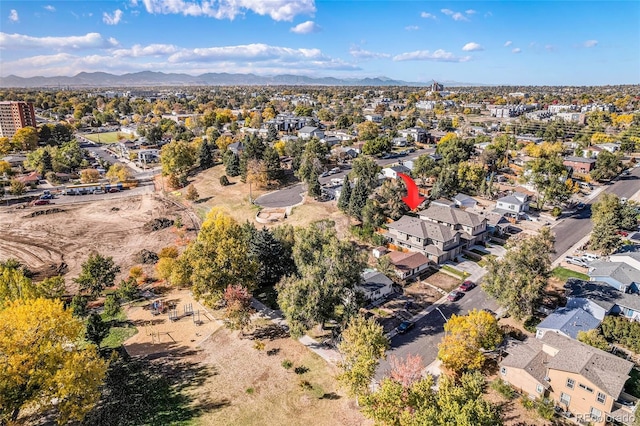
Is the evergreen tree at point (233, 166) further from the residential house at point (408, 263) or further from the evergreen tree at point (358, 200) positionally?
the residential house at point (408, 263)

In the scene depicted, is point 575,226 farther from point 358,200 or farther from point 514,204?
point 358,200

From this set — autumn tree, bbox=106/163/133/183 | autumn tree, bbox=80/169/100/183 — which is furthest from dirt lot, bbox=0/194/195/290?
autumn tree, bbox=80/169/100/183

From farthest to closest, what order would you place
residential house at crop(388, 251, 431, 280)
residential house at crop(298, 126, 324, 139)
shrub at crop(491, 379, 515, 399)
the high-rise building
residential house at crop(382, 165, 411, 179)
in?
the high-rise building, residential house at crop(298, 126, 324, 139), residential house at crop(382, 165, 411, 179), residential house at crop(388, 251, 431, 280), shrub at crop(491, 379, 515, 399)

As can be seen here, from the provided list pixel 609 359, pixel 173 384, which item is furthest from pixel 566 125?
pixel 173 384

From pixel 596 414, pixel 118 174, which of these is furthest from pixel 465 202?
pixel 118 174

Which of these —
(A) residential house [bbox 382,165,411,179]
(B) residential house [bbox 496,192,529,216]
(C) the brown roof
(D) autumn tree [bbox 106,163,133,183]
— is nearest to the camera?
(C) the brown roof

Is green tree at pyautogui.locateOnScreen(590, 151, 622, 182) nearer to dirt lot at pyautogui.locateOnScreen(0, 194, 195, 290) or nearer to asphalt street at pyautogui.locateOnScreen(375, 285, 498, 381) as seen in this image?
asphalt street at pyautogui.locateOnScreen(375, 285, 498, 381)

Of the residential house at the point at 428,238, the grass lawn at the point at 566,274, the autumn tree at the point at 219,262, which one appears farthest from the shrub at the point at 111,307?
the grass lawn at the point at 566,274
